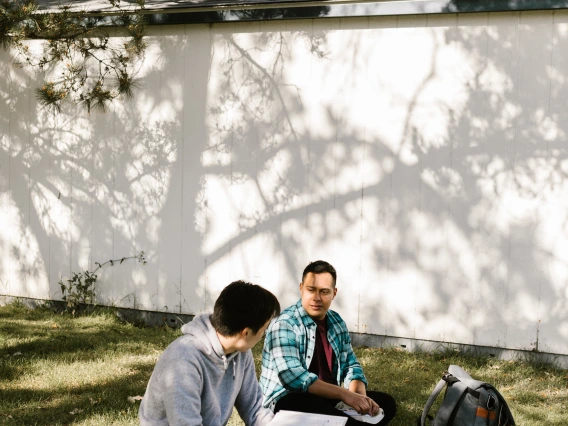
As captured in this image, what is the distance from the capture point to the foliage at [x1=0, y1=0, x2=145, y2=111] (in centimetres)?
797

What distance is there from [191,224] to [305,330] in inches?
154

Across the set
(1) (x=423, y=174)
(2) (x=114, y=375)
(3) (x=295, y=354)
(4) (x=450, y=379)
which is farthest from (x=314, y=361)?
(1) (x=423, y=174)

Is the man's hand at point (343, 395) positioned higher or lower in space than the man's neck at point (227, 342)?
lower

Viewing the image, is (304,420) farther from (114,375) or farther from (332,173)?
(332,173)

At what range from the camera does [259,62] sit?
8.09 metres

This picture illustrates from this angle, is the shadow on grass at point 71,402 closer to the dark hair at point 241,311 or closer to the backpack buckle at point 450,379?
the backpack buckle at point 450,379

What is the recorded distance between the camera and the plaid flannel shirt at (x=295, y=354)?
459 centimetres

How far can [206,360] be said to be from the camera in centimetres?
340

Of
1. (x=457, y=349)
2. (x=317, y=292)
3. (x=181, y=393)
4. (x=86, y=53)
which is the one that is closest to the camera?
(x=181, y=393)

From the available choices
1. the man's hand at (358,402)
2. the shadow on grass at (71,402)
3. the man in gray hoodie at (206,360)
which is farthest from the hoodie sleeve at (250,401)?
the shadow on grass at (71,402)

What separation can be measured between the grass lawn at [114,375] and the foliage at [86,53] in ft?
8.30

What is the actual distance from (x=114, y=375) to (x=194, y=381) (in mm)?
3578

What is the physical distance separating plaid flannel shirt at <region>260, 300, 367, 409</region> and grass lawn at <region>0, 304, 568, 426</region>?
933mm

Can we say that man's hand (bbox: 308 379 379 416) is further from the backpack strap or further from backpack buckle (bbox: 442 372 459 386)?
backpack buckle (bbox: 442 372 459 386)
